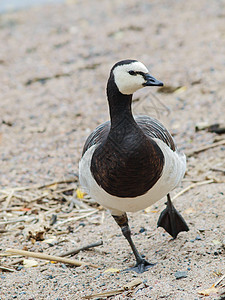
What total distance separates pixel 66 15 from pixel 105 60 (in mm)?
3370

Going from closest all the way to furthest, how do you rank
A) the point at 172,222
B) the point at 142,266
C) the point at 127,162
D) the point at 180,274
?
1. the point at 127,162
2. the point at 180,274
3. the point at 142,266
4. the point at 172,222

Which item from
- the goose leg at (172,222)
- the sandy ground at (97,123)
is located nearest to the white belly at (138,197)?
the goose leg at (172,222)

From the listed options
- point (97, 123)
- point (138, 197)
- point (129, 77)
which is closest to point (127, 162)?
point (138, 197)

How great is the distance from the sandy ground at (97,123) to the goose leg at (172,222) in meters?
0.09

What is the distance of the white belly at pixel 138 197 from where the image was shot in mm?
3551

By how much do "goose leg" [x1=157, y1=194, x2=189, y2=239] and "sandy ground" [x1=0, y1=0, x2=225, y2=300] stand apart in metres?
0.09

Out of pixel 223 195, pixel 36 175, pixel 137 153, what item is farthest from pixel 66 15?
pixel 137 153

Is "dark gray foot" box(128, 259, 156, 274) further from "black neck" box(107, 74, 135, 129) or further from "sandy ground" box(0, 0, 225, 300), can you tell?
"black neck" box(107, 74, 135, 129)

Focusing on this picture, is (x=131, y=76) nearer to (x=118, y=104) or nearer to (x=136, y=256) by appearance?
(x=118, y=104)

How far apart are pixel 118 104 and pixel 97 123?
2871 mm

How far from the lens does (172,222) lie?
13.1ft

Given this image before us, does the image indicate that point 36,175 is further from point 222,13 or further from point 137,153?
point 222,13

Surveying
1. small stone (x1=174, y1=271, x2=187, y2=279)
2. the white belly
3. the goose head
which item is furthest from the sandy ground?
the goose head

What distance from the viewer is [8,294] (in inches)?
141
